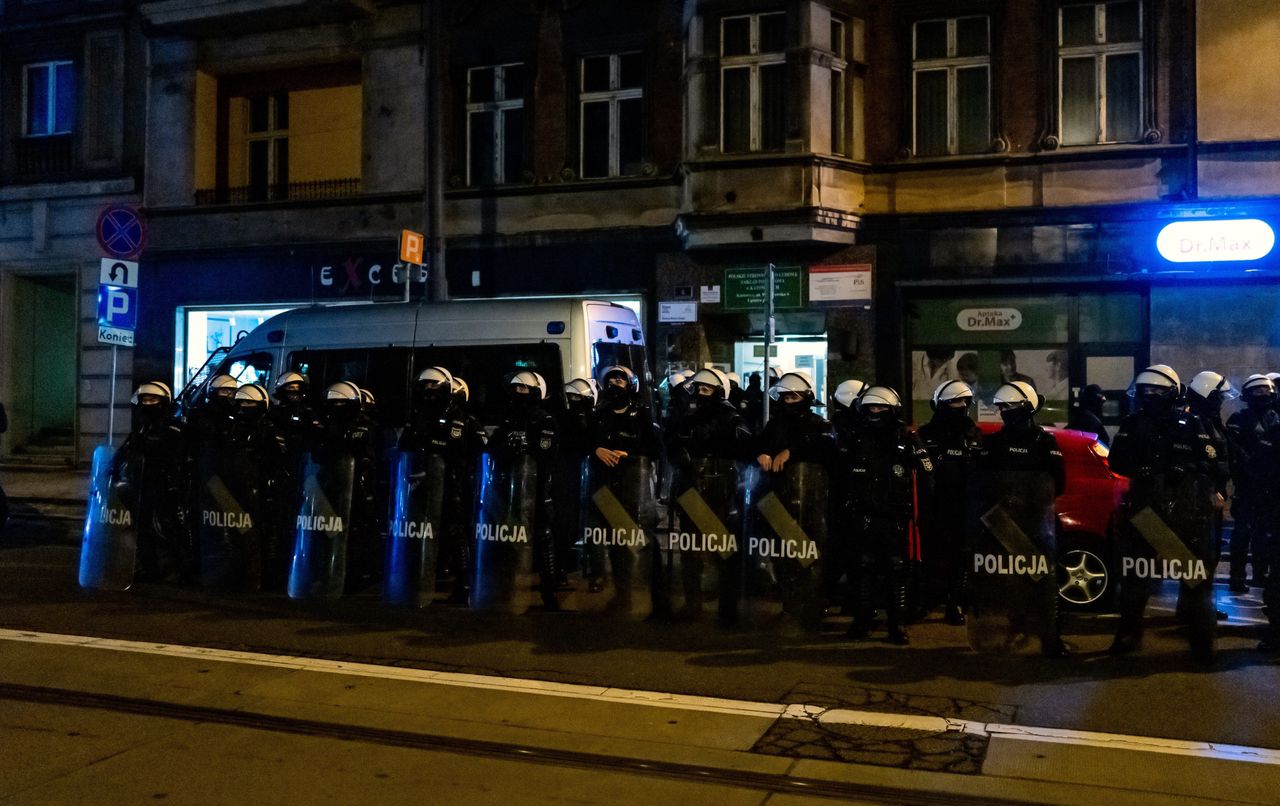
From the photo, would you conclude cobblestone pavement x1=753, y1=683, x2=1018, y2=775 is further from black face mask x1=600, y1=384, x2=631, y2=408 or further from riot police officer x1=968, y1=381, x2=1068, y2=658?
A: black face mask x1=600, y1=384, x2=631, y2=408

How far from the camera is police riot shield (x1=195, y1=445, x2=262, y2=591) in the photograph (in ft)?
30.9

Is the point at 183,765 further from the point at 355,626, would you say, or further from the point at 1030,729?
the point at 1030,729

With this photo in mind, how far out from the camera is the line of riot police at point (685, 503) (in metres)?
7.31

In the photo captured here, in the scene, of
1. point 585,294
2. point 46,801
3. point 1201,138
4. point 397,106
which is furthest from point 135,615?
point 1201,138

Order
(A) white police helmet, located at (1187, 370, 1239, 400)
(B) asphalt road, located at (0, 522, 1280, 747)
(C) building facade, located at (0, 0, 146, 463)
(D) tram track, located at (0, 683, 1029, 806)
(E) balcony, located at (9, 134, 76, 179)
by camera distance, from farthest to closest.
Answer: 1. (E) balcony, located at (9, 134, 76, 179)
2. (C) building facade, located at (0, 0, 146, 463)
3. (A) white police helmet, located at (1187, 370, 1239, 400)
4. (B) asphalt road, located at (0, 522, 1280, 747)
5. (D) tram track, located at (0, 683, 1029, 806)

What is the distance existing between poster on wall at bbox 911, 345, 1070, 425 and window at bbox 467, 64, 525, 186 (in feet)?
22.8

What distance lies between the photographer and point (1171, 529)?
284 inches

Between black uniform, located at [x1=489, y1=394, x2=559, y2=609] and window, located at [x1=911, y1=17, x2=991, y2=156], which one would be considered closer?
black uniform, located at [x1=489, y1=394, x2=559, y2=609]

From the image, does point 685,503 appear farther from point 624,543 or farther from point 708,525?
point 624,543

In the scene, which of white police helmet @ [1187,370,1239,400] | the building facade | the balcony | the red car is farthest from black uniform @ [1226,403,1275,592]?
the balcony

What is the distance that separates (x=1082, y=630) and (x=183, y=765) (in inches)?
233

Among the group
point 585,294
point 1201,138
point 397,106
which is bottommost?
point 585,294

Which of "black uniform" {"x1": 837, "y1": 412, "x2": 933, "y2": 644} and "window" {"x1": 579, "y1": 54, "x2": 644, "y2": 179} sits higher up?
"window" {"x1": 579, "y1": 54, "x2": 644, "y2": 179}

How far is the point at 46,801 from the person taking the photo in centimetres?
455
